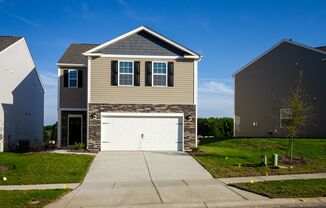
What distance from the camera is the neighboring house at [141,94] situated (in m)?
24.3

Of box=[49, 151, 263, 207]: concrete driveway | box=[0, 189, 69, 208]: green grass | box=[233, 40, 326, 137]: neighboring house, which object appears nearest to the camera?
box=[0, 189, 69, 208]: green grass

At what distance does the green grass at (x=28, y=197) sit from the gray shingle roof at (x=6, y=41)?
15486 millimetres

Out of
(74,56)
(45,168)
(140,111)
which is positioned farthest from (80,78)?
(45,168)

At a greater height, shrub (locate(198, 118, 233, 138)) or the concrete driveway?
shrub (locate(198, 118, 233, 138))

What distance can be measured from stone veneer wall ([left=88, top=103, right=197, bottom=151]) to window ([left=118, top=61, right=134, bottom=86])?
4.47 ft

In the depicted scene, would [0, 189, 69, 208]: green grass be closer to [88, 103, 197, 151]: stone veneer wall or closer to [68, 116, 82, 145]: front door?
[88, 103, 197, 151]: stone veneer wall

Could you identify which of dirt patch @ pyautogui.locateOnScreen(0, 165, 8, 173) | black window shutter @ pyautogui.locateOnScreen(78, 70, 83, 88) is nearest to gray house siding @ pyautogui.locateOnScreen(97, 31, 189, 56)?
black window shutter @ pyautogui.locateOnScreen(78, 70, 83, 88)

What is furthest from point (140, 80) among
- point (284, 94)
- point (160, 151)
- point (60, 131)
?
point (284, 94)

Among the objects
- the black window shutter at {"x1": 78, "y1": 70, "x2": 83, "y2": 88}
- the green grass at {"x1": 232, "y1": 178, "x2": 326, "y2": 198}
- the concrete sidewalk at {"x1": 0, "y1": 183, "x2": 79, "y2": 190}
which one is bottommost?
the concrete sidewalk at {"x1": 0, "y1": 183, "x2": 79, "y2": 190}

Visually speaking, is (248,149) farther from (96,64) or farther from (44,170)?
(44,170)

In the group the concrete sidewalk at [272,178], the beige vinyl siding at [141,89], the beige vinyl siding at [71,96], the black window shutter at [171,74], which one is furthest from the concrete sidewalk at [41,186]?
the beige vinyl siding at [71,96]

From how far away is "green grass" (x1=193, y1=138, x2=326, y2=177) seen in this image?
17.6 metres

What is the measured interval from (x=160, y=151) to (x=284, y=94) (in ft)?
43.1

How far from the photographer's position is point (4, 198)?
1230cm
